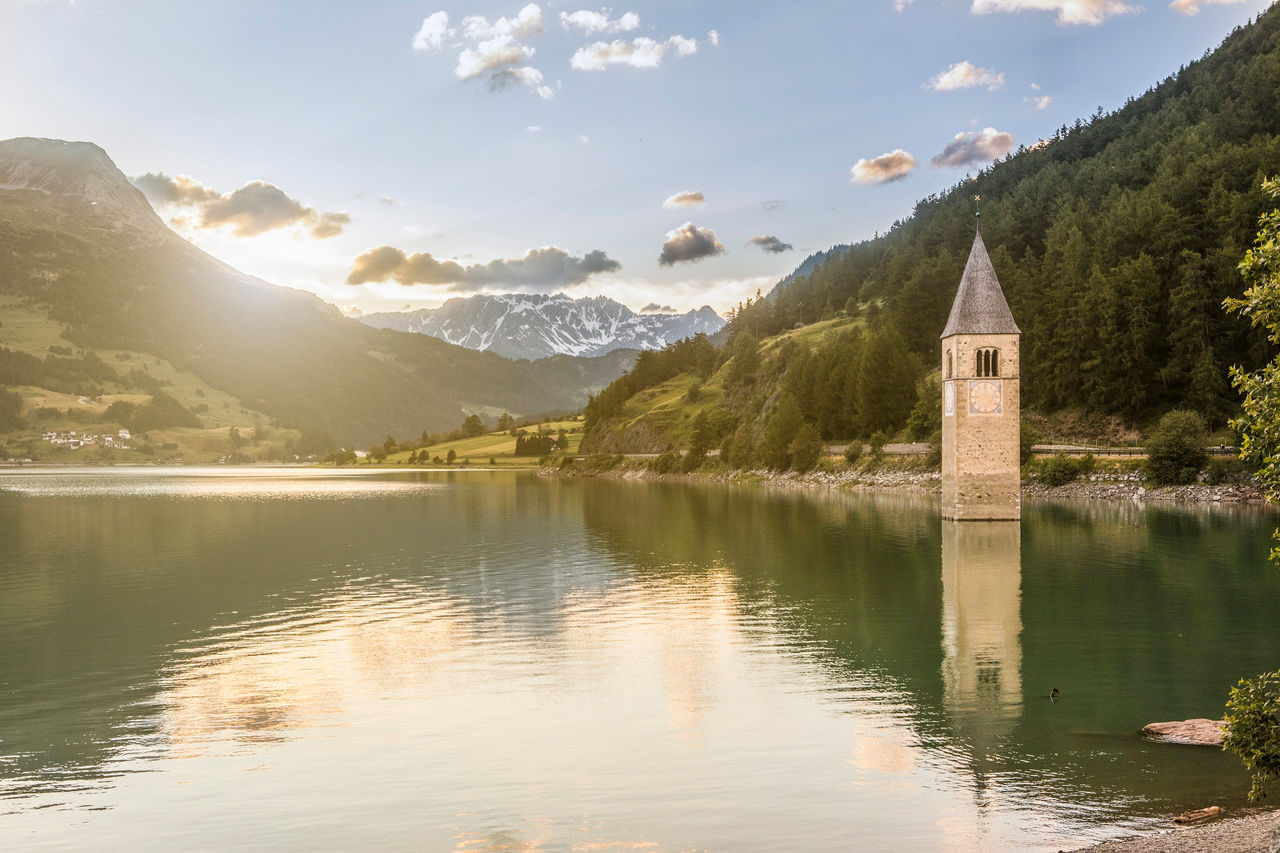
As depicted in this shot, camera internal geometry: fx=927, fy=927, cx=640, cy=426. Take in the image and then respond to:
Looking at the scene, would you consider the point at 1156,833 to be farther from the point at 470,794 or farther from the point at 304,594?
the point at 304,594

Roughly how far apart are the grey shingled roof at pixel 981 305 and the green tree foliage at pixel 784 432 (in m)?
63.3

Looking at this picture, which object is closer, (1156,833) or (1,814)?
(1156,833)

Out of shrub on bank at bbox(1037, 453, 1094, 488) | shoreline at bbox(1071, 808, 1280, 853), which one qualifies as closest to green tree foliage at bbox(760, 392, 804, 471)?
shrub on bank at bbox(1037, 453, 1094, 488)

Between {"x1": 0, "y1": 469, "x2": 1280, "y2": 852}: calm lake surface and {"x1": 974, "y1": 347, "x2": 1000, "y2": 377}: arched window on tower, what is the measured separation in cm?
1883

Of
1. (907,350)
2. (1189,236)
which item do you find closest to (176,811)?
(1189,236)

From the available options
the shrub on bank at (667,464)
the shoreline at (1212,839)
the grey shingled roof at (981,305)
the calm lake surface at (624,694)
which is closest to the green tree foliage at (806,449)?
the shrub on bank at (667,464)

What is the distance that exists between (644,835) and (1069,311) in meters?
107

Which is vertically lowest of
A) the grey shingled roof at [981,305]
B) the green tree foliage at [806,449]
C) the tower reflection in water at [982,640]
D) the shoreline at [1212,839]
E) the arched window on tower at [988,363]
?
the tower reflection in water at [982,640]

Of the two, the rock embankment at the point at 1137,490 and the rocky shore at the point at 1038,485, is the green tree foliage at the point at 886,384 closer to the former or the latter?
the rocky shore at the point at 1038,485

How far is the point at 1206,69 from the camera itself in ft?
573

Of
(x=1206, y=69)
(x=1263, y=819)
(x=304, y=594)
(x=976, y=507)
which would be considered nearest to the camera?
(x=1263, y=819)

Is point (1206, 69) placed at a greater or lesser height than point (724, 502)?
greater

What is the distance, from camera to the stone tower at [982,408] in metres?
66.1

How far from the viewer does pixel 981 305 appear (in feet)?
225
